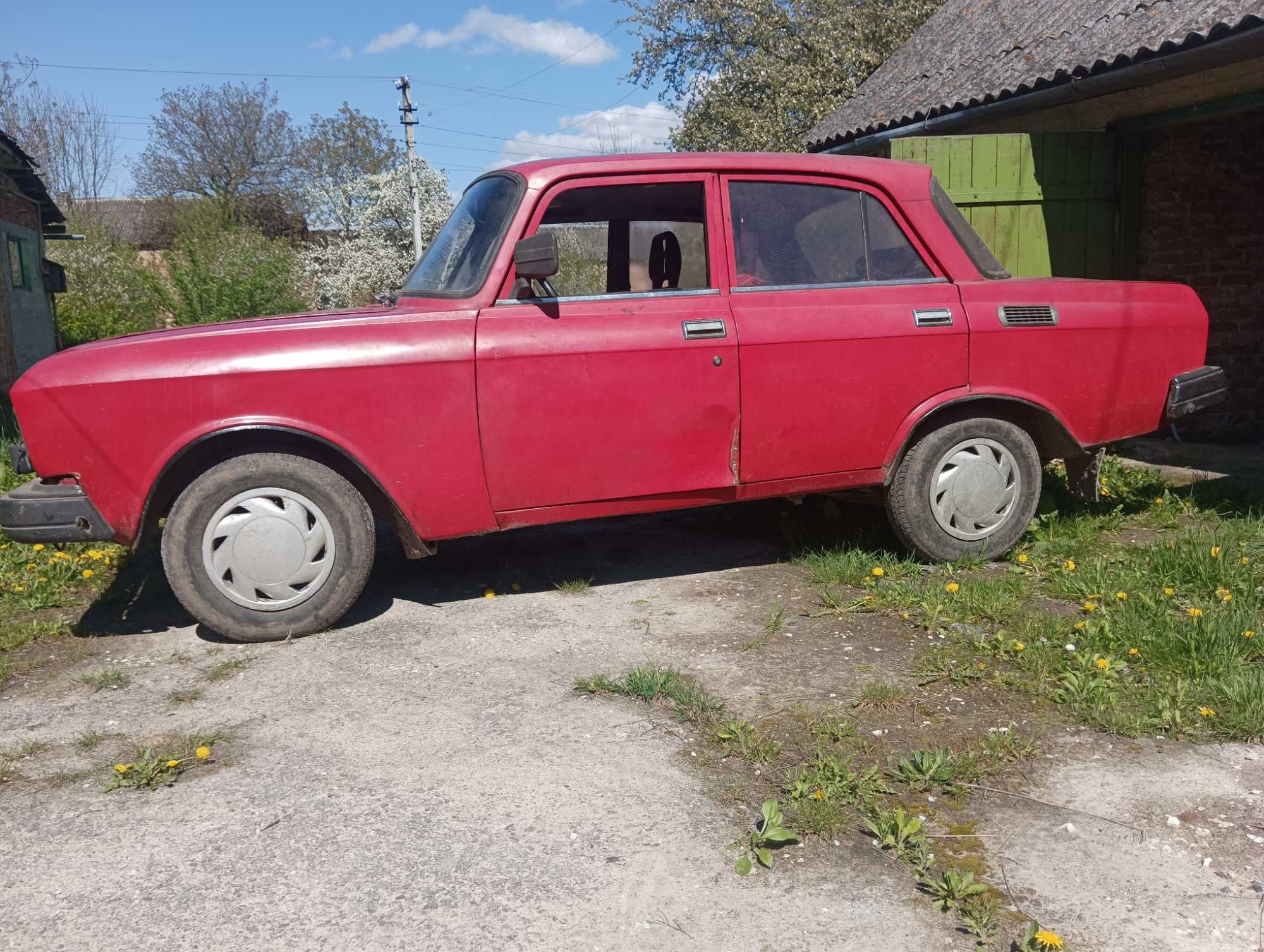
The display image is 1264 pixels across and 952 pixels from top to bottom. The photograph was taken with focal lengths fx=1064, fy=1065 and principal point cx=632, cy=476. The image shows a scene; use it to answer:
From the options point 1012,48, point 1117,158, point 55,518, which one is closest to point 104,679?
point 55,518

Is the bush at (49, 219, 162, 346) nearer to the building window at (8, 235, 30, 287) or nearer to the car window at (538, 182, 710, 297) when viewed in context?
the building window at (8, 235, 30, 287)

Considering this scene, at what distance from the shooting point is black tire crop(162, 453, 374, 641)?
4.19 meters

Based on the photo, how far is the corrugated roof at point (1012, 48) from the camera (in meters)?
6.83

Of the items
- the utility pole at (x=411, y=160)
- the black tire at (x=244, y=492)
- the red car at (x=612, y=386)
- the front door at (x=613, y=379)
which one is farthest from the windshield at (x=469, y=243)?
the utility pole at (x=411, y=160)

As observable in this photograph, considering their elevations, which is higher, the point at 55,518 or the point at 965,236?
the point at 965,236

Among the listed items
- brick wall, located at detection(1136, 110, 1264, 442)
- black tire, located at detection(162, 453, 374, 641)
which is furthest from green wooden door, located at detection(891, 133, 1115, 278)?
black tire, located at detection(162, 453, 374, 641)

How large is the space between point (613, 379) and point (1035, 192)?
498cm

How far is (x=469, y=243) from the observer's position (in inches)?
183

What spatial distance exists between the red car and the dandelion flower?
256cm

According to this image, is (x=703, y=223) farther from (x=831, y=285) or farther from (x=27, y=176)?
(x=27, y=176)

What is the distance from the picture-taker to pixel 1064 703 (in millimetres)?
3619

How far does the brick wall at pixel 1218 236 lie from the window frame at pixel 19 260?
1668 centimetres

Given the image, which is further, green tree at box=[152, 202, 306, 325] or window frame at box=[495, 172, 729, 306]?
green tree at box=[152, 202, 306, 325]

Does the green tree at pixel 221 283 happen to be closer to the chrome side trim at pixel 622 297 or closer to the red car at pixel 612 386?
the red car at pixel 612 386
